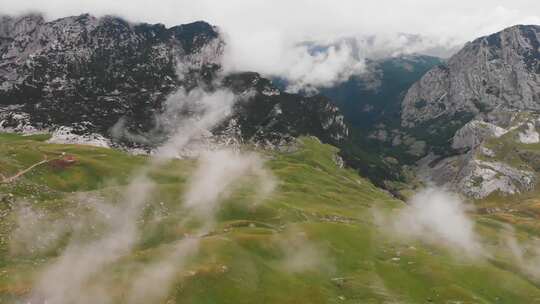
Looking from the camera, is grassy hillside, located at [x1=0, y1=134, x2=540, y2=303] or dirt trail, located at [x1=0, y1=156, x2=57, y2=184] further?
dirt trail, located at [x1=0, y1=156, x2=57, y2=184]

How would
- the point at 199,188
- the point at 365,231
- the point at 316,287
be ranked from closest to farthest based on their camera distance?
1. the point at 316,287
2. the point at 365,231
3. the point at 199,188

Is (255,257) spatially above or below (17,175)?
below

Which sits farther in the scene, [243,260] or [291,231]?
[291,231]

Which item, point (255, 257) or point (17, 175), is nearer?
point (255, 257)

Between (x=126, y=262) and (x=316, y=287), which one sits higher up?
(x=126, y=262)

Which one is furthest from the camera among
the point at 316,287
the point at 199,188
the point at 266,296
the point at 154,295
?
the point at 199,188

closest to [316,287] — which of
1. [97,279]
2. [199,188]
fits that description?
[97,279]

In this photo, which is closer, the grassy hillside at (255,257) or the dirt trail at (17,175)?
the grassy hillside at (255,257)

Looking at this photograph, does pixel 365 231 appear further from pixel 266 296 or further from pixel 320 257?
pixel 266 296
